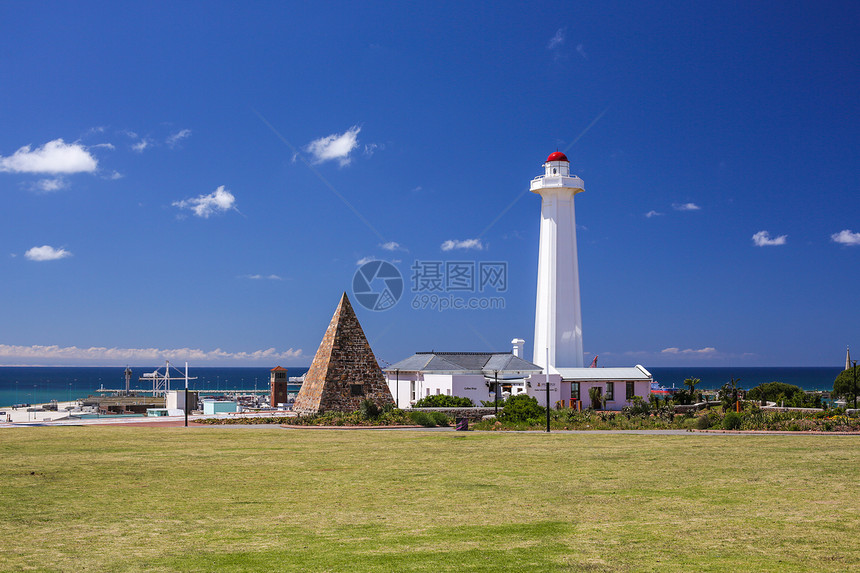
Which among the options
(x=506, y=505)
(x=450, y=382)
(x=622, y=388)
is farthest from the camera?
(x=622, y=388)

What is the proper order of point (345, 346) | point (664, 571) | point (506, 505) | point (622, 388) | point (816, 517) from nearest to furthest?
point (664, 571) < point (816, 517) < point (506, 505) < point (345, 346) < point (622, 388)

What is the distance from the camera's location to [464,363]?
45594 mm

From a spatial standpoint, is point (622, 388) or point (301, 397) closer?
point (301, 397)

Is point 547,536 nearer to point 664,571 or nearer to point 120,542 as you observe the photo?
point 664,571

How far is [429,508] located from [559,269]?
34.9 metres

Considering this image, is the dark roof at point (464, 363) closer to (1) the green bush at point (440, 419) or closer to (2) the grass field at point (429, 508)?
(1) the green bush at point (440, 419)

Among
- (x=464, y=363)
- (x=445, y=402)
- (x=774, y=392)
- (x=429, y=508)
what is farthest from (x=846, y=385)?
(x=429, y=508)

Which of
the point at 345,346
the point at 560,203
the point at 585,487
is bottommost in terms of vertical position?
the point at 585,487

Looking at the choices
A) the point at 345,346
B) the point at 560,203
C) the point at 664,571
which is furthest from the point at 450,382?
the point at 664,571

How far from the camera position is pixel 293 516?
429 inches

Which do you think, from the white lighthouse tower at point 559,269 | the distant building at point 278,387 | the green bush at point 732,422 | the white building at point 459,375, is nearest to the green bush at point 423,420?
the white building at point 459,375

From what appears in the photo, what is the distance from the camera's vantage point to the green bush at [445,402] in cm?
3797

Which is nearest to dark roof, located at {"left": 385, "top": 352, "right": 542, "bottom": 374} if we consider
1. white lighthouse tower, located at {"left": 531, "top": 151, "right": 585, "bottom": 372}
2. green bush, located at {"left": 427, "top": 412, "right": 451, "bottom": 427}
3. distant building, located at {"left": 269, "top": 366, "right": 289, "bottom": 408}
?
white lighthouse tower, located at {"left": 531, "top": 151, "right": 585, "bottom": 372}

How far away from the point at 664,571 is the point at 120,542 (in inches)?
259
